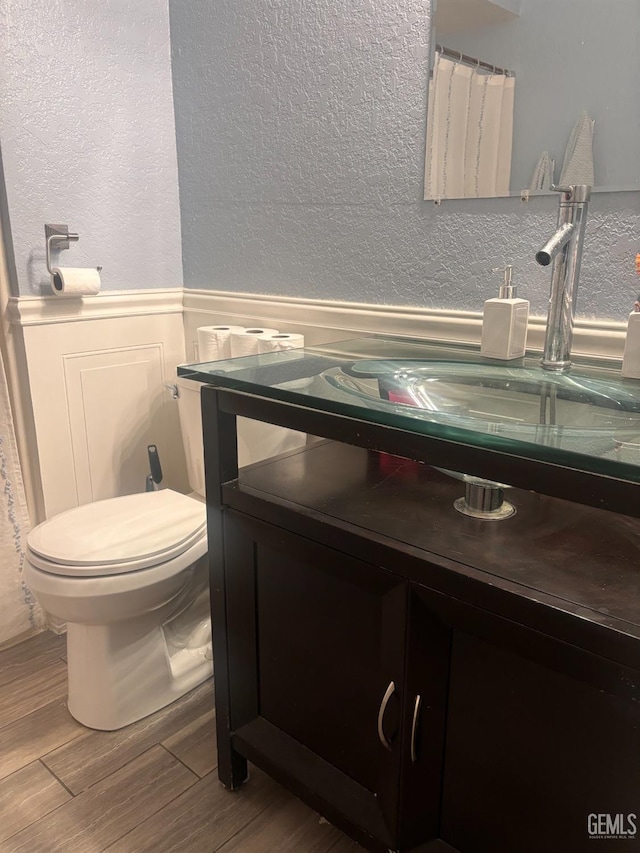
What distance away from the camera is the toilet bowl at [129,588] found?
1.38m

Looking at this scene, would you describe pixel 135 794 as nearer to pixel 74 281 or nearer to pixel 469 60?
pixel 74 281

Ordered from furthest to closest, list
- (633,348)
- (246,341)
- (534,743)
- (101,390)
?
(101,390) < (246,341) < (633,348) < (534,743)

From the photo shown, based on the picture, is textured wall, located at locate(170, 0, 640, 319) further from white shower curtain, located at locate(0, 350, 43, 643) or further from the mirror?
white shower curtain, located at locate(0, 350, 43, 643)

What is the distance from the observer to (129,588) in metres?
1.39

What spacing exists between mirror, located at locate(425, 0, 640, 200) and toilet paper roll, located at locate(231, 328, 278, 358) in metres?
0.59

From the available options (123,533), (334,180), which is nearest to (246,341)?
(334,180)

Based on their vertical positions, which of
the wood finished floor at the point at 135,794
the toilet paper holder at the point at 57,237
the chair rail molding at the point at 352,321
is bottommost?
the wood finished floor at the point at 135,794

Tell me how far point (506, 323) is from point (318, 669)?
0.71 m

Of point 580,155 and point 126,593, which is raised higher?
point 580,155

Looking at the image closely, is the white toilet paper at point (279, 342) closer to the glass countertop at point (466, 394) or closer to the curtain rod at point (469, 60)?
the glass countertop at point (466, 394)

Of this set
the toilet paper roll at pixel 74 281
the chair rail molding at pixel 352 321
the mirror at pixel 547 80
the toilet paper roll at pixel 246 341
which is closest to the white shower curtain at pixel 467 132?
the mirror at pixel 547 80

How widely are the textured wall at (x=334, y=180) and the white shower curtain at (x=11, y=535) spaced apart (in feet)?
2.35

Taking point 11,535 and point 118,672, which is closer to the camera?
point 118,672

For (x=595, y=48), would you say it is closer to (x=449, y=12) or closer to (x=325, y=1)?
(x=449, y=12)
